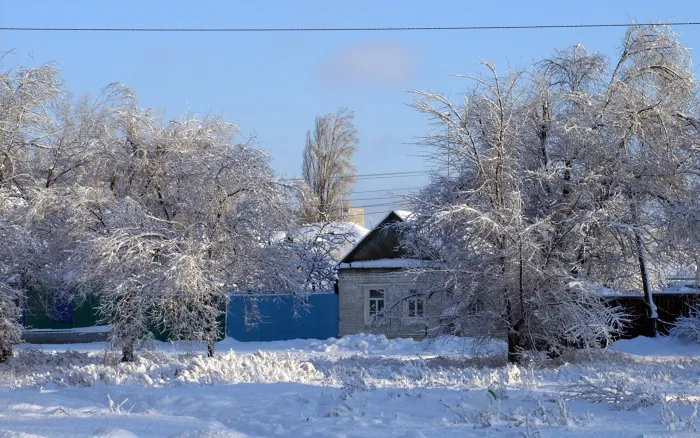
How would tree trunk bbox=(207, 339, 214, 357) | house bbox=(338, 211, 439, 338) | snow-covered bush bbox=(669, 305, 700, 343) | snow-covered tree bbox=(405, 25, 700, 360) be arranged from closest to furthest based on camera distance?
snow-covered tree bbox=(405, 25, 700, 360) < tree trunk bbox=(207, 339, 214, 357) < snow-covered bush bbox=(669, 305, 700, 343) < house bbox=(338, 211, 439, 338)

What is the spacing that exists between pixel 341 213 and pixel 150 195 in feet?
96.4

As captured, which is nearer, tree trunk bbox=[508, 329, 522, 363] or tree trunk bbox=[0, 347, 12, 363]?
tree trunk bbox=[508, 329, 522, 363]

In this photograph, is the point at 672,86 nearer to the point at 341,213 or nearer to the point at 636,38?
the point at 636,38

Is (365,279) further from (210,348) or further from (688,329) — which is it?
(210,348)

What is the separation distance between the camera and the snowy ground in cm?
781

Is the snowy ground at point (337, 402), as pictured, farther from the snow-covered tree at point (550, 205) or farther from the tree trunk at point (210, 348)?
the tree trunk at point (210, 348)

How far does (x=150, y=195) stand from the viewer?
18.5 meters

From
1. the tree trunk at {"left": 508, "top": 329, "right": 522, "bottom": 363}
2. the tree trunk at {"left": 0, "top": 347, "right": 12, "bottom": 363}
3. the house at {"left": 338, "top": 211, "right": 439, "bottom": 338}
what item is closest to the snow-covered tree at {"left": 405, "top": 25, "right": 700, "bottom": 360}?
the tree trunk at {"left": 508, "top": 329, "right": 522, "bottom": 363}

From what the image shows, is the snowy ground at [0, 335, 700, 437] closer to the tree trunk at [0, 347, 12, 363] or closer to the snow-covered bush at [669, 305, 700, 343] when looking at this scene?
the tree trunk at [0, 347, 12, 363]

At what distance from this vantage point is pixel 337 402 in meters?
9.60

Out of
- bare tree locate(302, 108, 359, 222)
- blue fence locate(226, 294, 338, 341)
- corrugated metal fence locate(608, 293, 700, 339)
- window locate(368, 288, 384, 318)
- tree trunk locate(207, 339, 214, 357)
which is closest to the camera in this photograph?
tree trunk locate(207, 339, 214, 357)

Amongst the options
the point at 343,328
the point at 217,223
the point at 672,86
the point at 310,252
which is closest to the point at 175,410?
the point at 217,223

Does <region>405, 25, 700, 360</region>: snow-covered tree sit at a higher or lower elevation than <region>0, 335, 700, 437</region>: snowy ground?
higher

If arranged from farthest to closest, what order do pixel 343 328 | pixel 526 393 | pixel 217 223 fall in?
pixel 343 328, pixel 217 223, pixel 526 393
